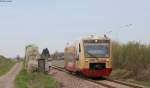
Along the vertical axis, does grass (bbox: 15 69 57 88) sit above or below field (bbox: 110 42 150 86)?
below

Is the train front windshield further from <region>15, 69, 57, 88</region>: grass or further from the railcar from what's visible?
<region>15, 69, 57, 88</region>: grass

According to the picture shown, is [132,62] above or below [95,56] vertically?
below

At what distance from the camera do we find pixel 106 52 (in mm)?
37406

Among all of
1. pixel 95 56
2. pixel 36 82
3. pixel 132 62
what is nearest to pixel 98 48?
pixel 95 56

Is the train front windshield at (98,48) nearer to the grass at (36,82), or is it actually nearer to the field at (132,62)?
the field at (132,62)

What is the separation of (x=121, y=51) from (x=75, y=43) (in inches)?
228

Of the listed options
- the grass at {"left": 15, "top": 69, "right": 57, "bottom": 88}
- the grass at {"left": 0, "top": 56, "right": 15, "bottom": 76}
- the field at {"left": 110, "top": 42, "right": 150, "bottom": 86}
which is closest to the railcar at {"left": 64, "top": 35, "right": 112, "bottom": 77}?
the field at {"left": 110, "top": 42, "right": 150, "bottom": 86}

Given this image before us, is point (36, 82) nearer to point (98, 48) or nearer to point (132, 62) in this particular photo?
point (98, 48)

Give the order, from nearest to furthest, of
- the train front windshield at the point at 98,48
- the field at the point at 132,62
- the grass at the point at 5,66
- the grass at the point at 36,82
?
the grass at the point at 36,82
the field at the point at 132,62
the train front windshield at the point at 98,48
the grass at the point at 5,66

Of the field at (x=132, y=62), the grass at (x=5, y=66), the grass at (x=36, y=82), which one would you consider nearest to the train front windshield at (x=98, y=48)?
the field at (x=132, y=62)

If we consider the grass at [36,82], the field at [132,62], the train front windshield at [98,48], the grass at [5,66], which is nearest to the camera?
the grass at [36,82]

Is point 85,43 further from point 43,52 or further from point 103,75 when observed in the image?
point 43,52

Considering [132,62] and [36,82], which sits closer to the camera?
[36,82]

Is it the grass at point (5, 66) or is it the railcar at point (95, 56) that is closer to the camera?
the railcar at point (95, 56)
